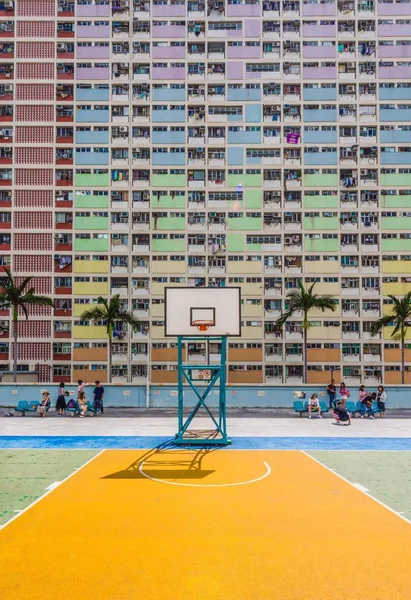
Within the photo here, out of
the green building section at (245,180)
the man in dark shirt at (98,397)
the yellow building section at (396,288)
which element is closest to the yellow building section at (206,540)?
the man in dark shirt at (98,397)

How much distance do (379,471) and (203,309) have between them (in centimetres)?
831

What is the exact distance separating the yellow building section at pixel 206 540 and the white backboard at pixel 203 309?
19.7 feet

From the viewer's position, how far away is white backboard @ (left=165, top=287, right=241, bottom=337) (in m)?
18.7

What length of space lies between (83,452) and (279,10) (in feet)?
166

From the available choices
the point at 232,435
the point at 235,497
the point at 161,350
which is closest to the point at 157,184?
the point at 161,350

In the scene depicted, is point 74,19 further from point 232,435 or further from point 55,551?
point 55,551

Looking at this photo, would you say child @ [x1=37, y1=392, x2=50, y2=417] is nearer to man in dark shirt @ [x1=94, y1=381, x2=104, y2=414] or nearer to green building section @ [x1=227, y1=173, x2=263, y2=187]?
man in dark shirt @ [x1=94, y1=381, x2=104, y2=414]

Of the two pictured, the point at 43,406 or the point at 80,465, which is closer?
the point at 80,465

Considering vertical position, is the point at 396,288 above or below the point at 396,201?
below

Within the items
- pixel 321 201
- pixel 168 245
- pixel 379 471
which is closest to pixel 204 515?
pixel 379 471

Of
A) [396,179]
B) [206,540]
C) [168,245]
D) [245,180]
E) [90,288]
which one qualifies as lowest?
[206,540]

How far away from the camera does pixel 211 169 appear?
49.8m

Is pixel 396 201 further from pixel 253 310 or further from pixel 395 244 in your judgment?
pixel 253 310

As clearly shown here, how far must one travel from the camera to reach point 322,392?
30016mm
